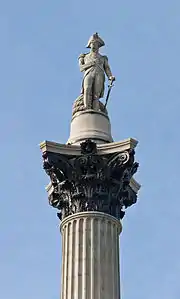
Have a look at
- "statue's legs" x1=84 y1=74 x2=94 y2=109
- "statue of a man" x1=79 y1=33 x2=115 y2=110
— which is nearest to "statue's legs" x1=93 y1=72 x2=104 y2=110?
"statue of a man" x1=79 y1=33 x2=115 y2=110

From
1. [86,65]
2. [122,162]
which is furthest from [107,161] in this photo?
[86,65]

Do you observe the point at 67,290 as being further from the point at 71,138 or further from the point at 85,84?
the point at 85,84

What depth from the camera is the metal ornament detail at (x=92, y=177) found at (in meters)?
29.1

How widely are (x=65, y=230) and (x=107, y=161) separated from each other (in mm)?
2558

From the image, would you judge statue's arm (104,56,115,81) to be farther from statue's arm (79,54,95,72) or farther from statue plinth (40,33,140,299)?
statue plinth (40,33,140,299)

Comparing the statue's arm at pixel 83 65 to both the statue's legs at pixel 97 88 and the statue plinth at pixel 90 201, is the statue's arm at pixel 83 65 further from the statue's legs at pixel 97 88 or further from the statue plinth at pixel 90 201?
the statue plinth at pixel 90 201

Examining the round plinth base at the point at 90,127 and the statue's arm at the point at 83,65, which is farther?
the statue's arm at the point at 83,65

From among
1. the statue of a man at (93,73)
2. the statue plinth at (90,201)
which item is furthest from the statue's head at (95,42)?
the statue plinth at (90,201)

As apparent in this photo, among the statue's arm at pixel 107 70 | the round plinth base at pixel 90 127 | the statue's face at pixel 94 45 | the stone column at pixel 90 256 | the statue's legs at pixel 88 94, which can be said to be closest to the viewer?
the stone column at pixel 90 256

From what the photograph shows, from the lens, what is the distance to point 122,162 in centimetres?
2908

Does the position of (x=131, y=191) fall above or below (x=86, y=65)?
below

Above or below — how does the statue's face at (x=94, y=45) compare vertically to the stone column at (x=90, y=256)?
above

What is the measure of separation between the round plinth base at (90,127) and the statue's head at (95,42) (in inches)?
106

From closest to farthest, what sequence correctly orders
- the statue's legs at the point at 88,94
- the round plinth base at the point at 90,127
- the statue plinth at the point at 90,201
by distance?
the statue plinth at the point at 90,201
the round plinth base at the point at 90,127
the statue's legs at the point at 88,94
